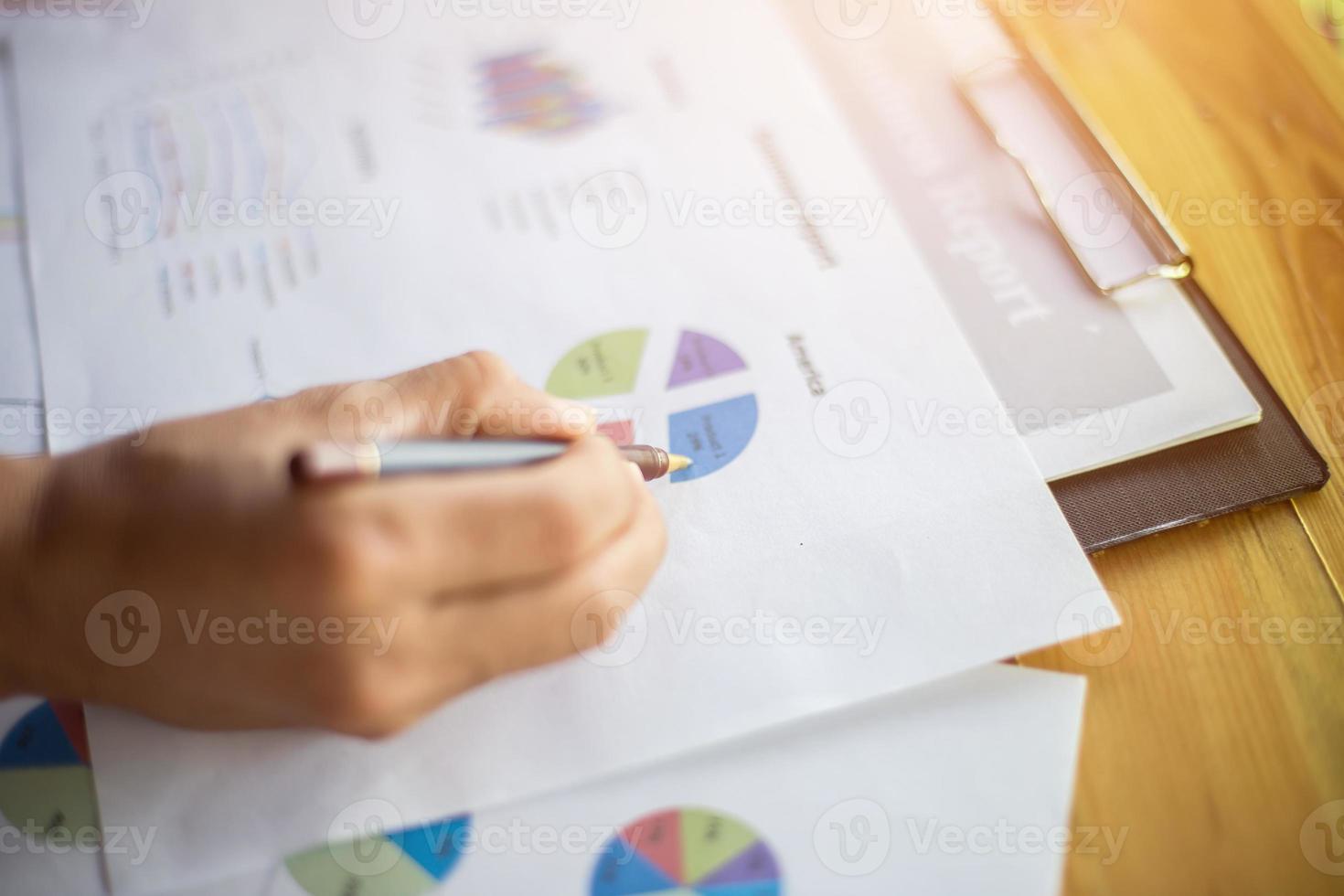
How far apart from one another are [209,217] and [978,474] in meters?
0.39

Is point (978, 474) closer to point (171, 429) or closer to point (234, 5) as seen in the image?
point (171, 429)

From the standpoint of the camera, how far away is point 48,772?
1.20ft

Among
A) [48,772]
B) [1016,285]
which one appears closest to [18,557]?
[48,772]

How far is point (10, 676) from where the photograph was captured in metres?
0.36

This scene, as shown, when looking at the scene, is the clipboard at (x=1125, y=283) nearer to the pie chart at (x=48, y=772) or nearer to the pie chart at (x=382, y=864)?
the pie chart at (x=382, y=864)

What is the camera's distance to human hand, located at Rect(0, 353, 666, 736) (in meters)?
0.30

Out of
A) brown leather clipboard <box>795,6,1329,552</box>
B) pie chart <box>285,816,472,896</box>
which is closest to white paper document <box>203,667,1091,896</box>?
pie chart <box>285,816,472,896</box>

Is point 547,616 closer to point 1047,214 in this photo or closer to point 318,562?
point 318,562

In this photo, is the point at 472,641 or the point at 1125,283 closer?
the point at 472,641

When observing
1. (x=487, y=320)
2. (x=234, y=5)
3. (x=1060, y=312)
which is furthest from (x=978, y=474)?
(x=234, y=5)

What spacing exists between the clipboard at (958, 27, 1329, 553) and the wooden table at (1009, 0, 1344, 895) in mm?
12

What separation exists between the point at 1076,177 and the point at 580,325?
0.26 m

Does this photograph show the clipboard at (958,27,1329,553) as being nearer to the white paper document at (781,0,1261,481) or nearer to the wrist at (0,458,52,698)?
the white paper document at (781,0,1261,481)

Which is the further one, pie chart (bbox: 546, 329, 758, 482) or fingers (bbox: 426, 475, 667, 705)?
pie chart (bbox: 546, 329, 758, 482)
